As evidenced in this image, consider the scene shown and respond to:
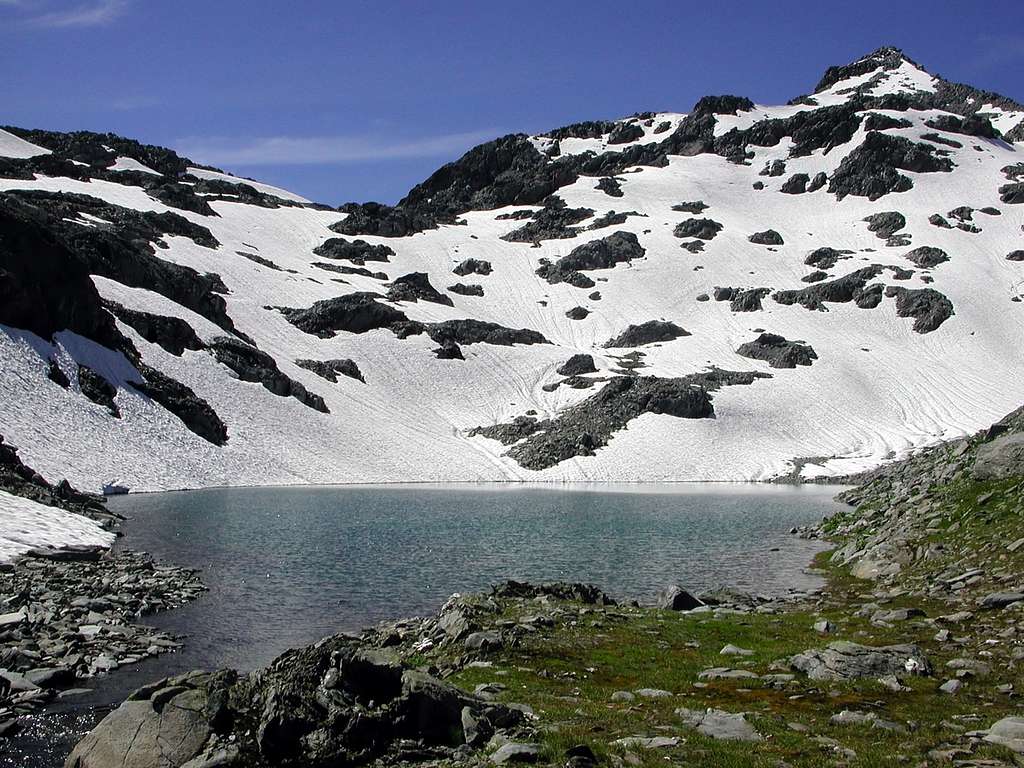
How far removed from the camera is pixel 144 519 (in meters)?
50.5

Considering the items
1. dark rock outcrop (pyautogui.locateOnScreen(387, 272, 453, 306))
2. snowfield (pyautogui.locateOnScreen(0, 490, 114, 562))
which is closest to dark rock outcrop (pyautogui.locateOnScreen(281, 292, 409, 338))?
dark rock outcrop (pyautogui.locateOnScreen(387, 272, 453, 306))

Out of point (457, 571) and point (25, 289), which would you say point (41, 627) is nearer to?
point (457, 571)

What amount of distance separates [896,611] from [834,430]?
10959cm

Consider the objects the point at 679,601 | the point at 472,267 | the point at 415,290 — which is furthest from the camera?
the point at 472,267

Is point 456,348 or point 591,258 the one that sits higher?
point 591,258

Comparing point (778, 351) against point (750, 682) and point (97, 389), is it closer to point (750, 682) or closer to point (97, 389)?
point (97, 389)

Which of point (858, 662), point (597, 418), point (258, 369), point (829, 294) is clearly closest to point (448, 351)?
point (597, 418)

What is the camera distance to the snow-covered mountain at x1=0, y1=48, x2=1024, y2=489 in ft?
281

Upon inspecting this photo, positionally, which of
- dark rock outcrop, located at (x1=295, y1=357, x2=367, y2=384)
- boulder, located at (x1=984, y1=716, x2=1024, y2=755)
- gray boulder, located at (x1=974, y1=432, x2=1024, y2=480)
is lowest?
boulder, located at (x1=984, y1=716, x2=1024, y2=755)

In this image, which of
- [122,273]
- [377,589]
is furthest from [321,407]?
[377,589]

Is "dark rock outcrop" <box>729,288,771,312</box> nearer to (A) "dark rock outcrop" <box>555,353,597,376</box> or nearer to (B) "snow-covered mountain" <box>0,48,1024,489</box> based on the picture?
(B) "snow-covered mountain" <box>0,48,1024,489</box>

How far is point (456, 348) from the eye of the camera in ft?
470

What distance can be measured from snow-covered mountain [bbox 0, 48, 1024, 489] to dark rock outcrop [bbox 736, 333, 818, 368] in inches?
16.2

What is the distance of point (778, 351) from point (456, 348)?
198 ft
